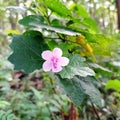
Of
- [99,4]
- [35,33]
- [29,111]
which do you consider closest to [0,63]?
[29,111]

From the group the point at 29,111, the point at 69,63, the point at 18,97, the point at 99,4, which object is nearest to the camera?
the point at 69,63

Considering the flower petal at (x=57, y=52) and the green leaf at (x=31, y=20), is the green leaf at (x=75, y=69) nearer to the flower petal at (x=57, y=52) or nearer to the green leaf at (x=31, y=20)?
the flower petal at (x=57, y=52)

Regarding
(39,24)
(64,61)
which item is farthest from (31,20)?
(64,61)

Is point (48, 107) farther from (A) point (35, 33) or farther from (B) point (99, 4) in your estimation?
(B) point (99, 4)

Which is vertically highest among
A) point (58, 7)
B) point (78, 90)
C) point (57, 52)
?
point (58, 7)

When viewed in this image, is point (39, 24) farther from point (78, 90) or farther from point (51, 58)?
point (78, 90)

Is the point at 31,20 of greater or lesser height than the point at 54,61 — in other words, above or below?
above

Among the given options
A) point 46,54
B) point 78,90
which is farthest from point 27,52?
point 78,90
